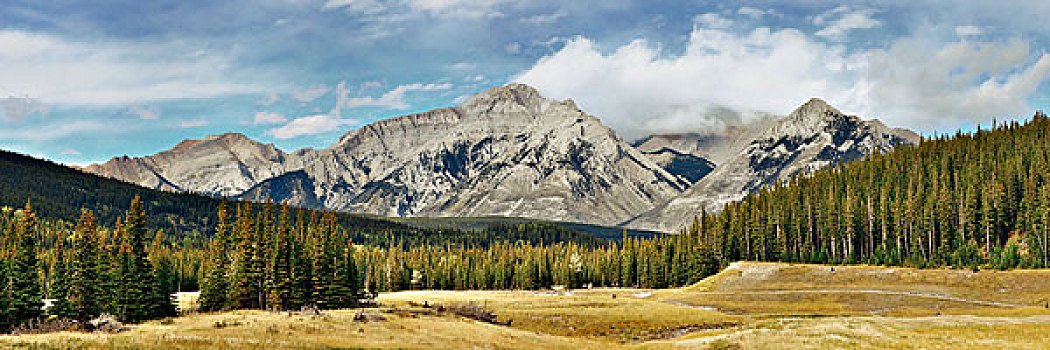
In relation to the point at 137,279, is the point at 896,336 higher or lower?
lower

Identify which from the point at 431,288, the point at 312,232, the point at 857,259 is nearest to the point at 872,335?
the point at 312,232

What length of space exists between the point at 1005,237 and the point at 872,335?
100 m

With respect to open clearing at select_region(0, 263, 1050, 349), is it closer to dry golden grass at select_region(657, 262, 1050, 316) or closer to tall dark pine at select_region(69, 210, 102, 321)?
dry golden grass at select_region(657, 262, 1050, 316)

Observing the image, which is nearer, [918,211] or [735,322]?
[735,322]

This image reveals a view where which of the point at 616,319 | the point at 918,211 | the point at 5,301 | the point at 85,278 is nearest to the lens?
the point at 5,301

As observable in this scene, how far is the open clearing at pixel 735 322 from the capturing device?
36062 millimetres

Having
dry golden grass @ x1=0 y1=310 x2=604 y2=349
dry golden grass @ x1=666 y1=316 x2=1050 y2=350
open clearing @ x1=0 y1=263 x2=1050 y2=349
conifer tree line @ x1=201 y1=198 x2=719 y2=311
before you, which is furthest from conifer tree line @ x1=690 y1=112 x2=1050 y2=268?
dry golden grass @ x1=0 y1=310 x2=604 y2=349

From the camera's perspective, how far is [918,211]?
123125 mm

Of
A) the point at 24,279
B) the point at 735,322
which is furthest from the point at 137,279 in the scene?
the point at 735,322

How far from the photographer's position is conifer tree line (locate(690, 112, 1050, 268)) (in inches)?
4466

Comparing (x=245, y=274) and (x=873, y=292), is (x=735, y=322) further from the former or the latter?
(x=245, y=274)

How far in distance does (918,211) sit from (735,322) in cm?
7350

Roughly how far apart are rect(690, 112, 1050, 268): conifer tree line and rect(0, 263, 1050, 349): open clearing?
16.2 meters

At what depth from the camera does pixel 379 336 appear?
129 feet
